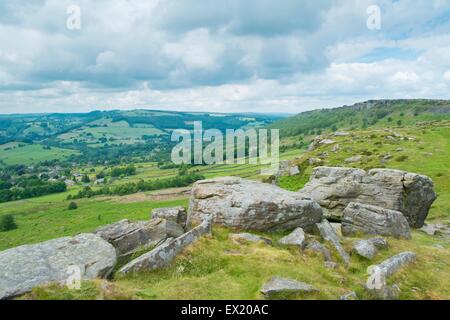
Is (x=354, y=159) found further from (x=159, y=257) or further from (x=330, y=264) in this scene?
(x=159, y=257)

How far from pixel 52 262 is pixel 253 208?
13119 millimetres

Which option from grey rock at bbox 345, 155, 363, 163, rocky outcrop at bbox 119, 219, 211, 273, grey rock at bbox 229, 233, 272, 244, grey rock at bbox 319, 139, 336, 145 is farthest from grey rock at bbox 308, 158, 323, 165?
rocky outcrop at bbox 119, 219, 211, 273

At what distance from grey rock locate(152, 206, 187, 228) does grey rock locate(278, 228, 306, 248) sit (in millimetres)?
8611

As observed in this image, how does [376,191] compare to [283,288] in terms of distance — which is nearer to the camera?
[283,288]

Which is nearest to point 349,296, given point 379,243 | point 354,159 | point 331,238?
point 331,238

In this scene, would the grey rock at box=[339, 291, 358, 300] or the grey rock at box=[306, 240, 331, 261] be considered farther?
the grey rock at box=[306, 240, 331, 261]

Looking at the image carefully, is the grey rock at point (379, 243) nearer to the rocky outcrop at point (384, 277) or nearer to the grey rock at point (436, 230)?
the rocky outcrop at point (384, 277)

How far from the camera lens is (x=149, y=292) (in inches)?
651

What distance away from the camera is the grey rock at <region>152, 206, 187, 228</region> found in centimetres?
2916

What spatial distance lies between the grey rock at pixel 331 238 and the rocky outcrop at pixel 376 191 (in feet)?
26.5

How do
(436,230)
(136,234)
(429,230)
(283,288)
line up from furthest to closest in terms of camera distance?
(436,230)
(429,230)
(136,234)
(283,288)

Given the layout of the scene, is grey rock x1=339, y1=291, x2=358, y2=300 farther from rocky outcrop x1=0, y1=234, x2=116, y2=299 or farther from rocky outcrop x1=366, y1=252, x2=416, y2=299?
rocky outcrop x1=0, y1=234, x2=116, y2=299

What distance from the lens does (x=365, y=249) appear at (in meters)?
24.3

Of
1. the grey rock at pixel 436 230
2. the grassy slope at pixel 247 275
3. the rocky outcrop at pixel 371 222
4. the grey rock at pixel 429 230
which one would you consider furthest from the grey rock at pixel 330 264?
the grey rock at pixel 436 230
